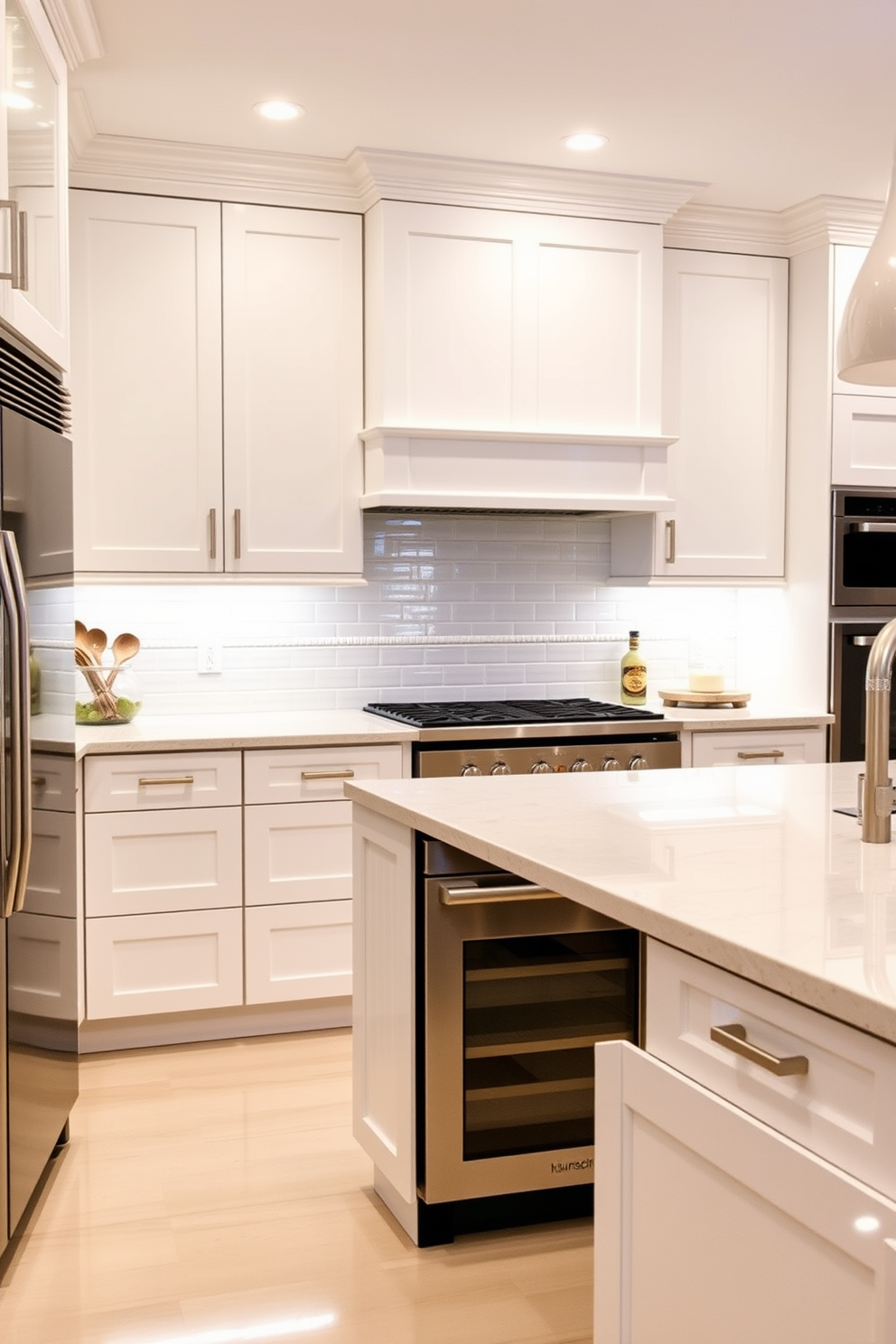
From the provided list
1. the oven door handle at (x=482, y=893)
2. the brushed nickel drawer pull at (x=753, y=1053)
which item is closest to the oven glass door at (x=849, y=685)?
the oven door handle at (x=482, y=893)

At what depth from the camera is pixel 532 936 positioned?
8.17 ft

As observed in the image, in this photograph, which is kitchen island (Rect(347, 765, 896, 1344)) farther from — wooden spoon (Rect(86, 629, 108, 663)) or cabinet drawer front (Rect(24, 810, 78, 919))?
wooden spoon (Rect(86, 629, 108, 663))

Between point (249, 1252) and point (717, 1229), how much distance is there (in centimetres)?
143

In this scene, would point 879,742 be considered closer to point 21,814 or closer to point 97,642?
point 21,814

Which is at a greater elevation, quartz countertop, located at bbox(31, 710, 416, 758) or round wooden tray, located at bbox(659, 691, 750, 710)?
round wooden tray, located at bbox(659, 691, 750, 710)

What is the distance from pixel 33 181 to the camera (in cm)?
276

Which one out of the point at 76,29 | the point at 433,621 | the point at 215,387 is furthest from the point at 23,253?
the point at 433,621

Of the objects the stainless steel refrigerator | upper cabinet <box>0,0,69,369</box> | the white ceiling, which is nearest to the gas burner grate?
the stainless steel refrigerator

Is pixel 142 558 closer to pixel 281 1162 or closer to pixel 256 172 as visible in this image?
pixel 256 172

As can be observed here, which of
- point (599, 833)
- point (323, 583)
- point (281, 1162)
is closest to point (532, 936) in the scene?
point (599, 833)

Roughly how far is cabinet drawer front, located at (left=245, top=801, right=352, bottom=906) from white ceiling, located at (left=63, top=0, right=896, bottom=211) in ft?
6.70

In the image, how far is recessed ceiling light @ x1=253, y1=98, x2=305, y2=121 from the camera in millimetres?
3585

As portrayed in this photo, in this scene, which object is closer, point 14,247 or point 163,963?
point 14,247

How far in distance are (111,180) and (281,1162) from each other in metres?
2.90
